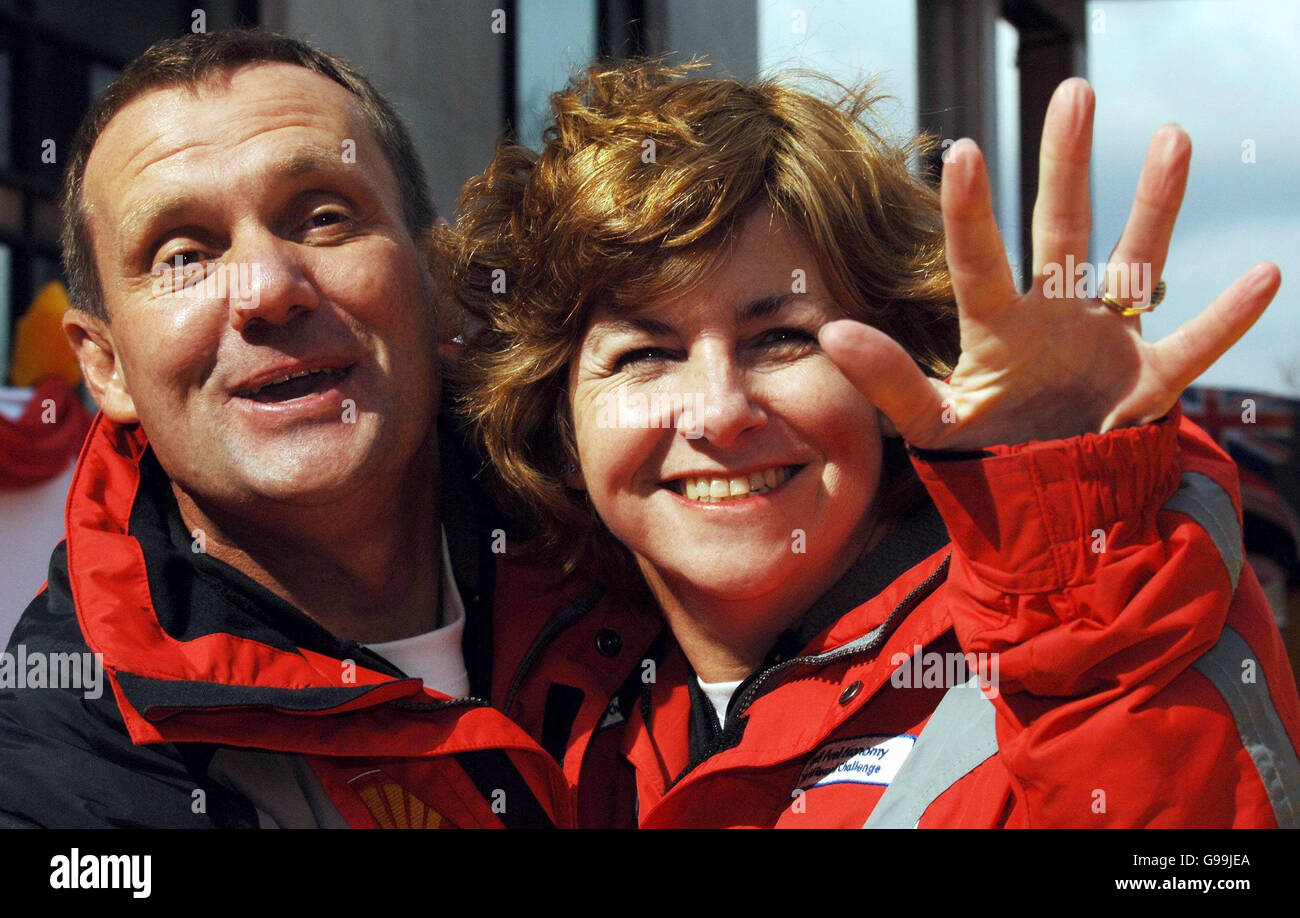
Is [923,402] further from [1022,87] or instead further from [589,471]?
[1022,87]

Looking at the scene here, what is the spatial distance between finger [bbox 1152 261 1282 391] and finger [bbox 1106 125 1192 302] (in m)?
0.07

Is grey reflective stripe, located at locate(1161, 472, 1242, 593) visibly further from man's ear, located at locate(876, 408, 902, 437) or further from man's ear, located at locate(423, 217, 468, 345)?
man's ear, located at locate(423, 217, 468, 345)

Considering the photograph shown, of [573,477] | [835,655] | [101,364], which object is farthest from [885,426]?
[101,364]

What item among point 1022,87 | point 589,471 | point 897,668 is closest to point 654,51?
point 1022,87

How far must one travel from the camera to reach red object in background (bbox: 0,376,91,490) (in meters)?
3.93

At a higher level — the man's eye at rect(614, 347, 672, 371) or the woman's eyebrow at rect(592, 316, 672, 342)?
the woman's eyebrow at rect(592, 316, 672, 342)

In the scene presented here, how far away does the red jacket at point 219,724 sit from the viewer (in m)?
1.97

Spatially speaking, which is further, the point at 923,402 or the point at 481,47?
the point at 481,47

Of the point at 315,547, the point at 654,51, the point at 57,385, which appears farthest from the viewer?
the point at 654,51

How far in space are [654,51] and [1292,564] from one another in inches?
165

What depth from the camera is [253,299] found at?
230 cm

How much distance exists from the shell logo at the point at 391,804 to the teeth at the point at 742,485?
0.69 metres

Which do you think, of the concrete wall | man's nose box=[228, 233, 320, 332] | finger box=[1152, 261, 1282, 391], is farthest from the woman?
the concrete wall
